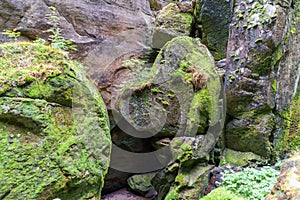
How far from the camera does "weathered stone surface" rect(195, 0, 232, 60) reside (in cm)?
642

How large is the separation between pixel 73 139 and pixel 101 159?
526 millimetres

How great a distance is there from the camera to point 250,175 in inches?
151

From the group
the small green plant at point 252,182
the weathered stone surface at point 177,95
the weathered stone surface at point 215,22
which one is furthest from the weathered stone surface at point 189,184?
the weathered stone surface at point 215,22

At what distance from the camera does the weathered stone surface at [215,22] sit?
6422mm

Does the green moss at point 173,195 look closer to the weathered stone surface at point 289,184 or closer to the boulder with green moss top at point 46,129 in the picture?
the boulder with green moss top at point 46,129

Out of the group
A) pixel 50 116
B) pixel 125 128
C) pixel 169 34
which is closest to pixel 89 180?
pixel 50 116

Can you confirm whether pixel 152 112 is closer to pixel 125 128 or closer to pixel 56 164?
pixel 125 128

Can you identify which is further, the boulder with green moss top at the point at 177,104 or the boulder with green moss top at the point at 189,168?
the boulder with green moss top at the point at 177,104

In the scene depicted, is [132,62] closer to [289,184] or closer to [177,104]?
[177,104]

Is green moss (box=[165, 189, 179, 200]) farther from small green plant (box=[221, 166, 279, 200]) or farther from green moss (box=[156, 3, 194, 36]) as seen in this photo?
green moss (box=[156, 3, 194, 36])

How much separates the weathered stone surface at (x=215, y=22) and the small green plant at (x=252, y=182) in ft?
12.4

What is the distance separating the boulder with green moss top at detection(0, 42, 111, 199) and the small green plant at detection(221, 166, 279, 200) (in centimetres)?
217

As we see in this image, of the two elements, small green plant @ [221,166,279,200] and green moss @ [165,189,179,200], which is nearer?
small green plant @ [221,166,279,200]

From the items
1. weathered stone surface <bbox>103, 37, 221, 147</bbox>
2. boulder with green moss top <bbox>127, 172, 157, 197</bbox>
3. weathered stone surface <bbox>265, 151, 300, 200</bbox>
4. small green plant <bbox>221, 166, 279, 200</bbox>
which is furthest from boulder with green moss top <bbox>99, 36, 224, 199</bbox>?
weathered stone surface <bbox>265, 151, 300, 200</bbox>
